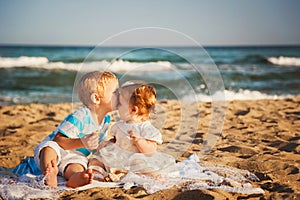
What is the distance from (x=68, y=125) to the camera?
2.95 meters

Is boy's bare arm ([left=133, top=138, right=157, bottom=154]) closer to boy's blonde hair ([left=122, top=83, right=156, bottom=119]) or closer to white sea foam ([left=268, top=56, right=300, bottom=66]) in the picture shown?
boy's blonde hair ([left=122, top=83, right=156, bottom=119])

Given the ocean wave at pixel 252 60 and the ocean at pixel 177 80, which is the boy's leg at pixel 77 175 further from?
the ocean wave at pixel 252 60

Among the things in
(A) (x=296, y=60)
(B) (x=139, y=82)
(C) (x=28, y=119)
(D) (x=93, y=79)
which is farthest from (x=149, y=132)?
(A) (x=296, y=60)

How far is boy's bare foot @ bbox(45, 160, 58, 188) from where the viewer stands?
8.80 ft

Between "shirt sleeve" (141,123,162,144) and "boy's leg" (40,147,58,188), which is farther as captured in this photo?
"shirt sleeve" (141,123,162,144)

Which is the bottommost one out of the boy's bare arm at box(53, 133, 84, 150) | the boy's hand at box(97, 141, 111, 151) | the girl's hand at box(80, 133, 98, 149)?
the boy's hand at box(97, 141, 111, 151)

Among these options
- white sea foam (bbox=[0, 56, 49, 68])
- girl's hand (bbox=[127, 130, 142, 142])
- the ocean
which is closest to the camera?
girl's hand (bbox=[127, 130, 142, 142])

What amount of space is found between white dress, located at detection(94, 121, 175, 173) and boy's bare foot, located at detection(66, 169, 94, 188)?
0.28m

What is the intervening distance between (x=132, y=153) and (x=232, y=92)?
27.8 feet

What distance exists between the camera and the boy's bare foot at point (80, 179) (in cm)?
269

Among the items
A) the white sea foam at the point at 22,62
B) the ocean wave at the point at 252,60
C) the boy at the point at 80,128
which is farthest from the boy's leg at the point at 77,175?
the ocean wave at the point at 252,60

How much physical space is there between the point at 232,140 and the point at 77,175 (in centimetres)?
214

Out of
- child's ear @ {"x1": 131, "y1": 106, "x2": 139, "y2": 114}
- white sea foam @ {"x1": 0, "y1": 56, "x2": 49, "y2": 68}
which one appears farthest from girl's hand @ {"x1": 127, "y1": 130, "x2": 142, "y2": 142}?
white sea foam @ {"x1": 0, "y1": 56, "x2": 49, "y2": 68}

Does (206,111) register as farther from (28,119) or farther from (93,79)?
(93,79)
